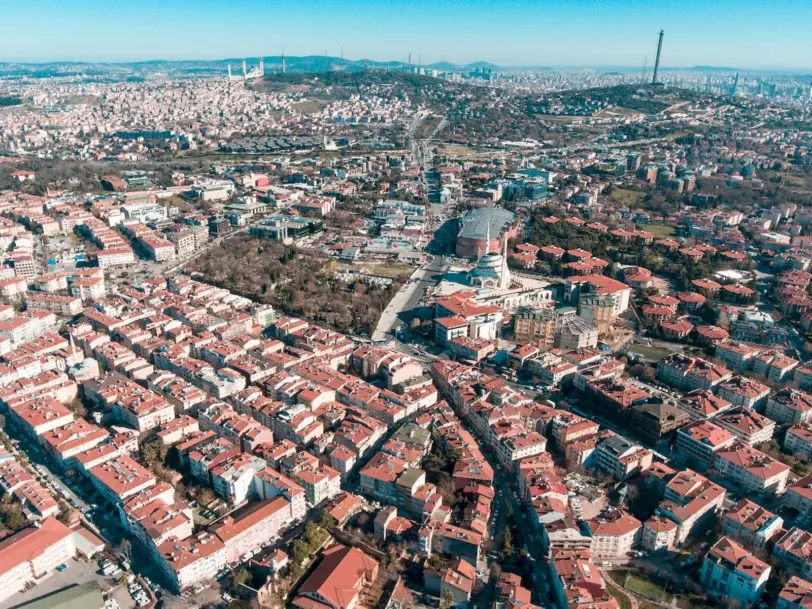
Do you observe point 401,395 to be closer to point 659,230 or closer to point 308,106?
point 659,230

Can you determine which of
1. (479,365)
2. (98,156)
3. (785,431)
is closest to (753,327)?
(785,431)

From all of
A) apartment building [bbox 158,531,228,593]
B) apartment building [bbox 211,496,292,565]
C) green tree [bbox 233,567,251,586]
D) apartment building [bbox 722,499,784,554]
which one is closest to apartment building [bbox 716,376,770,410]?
apartment building [bbox 722,499,784,554]

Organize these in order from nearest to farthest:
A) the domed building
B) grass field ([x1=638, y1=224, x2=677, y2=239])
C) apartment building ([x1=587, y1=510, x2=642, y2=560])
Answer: apartment building ([x1=587, y1=510, x2=642, y2=560])
the domed building
grass field ([x1=638, y1=224, x2=677, y2=239])

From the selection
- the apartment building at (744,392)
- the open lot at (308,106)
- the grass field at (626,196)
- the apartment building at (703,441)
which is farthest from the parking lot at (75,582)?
the open lot at (308,106)

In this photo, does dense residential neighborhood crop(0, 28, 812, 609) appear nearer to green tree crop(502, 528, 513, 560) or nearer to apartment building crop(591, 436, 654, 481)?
apartment building crop(591, 436, 654, 481)

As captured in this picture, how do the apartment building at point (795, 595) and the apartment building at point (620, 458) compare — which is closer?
the apartment building at point (795, 595)

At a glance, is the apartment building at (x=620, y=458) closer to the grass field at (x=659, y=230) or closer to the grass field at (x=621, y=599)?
the grass field at (x=621, y=599)

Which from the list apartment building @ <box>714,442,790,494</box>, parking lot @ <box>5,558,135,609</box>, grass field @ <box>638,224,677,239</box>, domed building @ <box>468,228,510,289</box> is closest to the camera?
parking lot @ <box>5,558,135,609</box>
